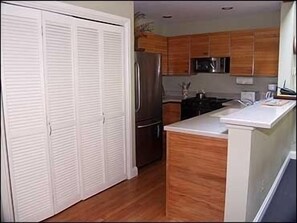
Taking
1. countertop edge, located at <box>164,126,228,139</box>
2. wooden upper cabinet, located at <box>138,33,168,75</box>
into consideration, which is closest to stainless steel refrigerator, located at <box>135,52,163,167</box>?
wooden upper cabinet, located at <box>138,33,168,75</box>

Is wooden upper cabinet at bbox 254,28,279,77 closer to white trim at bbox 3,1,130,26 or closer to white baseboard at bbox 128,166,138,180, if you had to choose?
white baseboard at bbox 128,166,138,180

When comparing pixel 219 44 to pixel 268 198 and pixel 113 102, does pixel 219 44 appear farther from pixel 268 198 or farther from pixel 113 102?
pixel 268 198

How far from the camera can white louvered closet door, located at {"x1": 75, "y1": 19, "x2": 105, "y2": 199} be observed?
262cm

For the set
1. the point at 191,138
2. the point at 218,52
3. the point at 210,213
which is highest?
the point at 218,52

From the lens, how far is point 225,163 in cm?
216

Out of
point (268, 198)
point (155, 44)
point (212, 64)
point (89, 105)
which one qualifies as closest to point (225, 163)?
point (268, 198)

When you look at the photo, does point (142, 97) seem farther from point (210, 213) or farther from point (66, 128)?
point (210, 213)

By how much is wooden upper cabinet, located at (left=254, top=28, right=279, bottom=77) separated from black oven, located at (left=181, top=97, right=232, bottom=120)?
786 millimetres

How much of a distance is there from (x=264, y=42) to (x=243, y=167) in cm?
292

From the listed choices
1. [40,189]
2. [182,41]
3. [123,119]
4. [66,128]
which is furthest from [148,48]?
[40,189]

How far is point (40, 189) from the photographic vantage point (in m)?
2.35

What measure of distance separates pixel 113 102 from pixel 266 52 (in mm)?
2560

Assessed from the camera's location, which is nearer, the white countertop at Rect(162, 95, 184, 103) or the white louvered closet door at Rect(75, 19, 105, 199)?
the white louvered closet door at Rect(75, 19, 105, 199)

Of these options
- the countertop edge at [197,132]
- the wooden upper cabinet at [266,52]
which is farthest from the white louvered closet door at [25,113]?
the wooden upper cabinet at [266,52]
